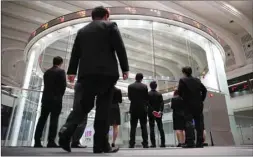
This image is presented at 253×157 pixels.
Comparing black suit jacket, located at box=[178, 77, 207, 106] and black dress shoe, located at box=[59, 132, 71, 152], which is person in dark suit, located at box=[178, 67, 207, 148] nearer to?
black suit jacket, located at box=[178, 77, 207, 106]

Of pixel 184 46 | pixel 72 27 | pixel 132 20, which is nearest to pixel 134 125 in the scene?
pixel 132 20

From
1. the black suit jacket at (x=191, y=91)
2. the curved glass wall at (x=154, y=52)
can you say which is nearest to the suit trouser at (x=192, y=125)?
the black suit jacket at (x=191, y=91)

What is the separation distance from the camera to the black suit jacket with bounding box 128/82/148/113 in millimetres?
3600

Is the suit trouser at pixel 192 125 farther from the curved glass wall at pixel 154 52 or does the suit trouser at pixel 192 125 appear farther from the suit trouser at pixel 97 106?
the curved glass wall at pixel 154 52

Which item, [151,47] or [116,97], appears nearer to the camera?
[116,97]

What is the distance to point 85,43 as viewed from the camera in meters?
1.82

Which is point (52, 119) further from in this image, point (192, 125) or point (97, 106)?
point (192, 125)

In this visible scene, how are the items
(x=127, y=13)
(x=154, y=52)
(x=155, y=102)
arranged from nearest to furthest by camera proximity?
(x=155, y=102)
(x=127, y=13)
(x=154, y=52)

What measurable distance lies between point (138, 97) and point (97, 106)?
1961 millimetres

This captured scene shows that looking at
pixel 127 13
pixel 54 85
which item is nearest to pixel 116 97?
pixel 54 85

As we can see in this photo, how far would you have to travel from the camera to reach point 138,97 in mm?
3660

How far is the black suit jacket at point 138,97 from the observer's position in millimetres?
3600

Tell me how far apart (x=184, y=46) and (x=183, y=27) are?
4.47 ft

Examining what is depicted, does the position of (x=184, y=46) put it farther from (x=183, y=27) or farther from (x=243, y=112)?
(x=243, y=112)
